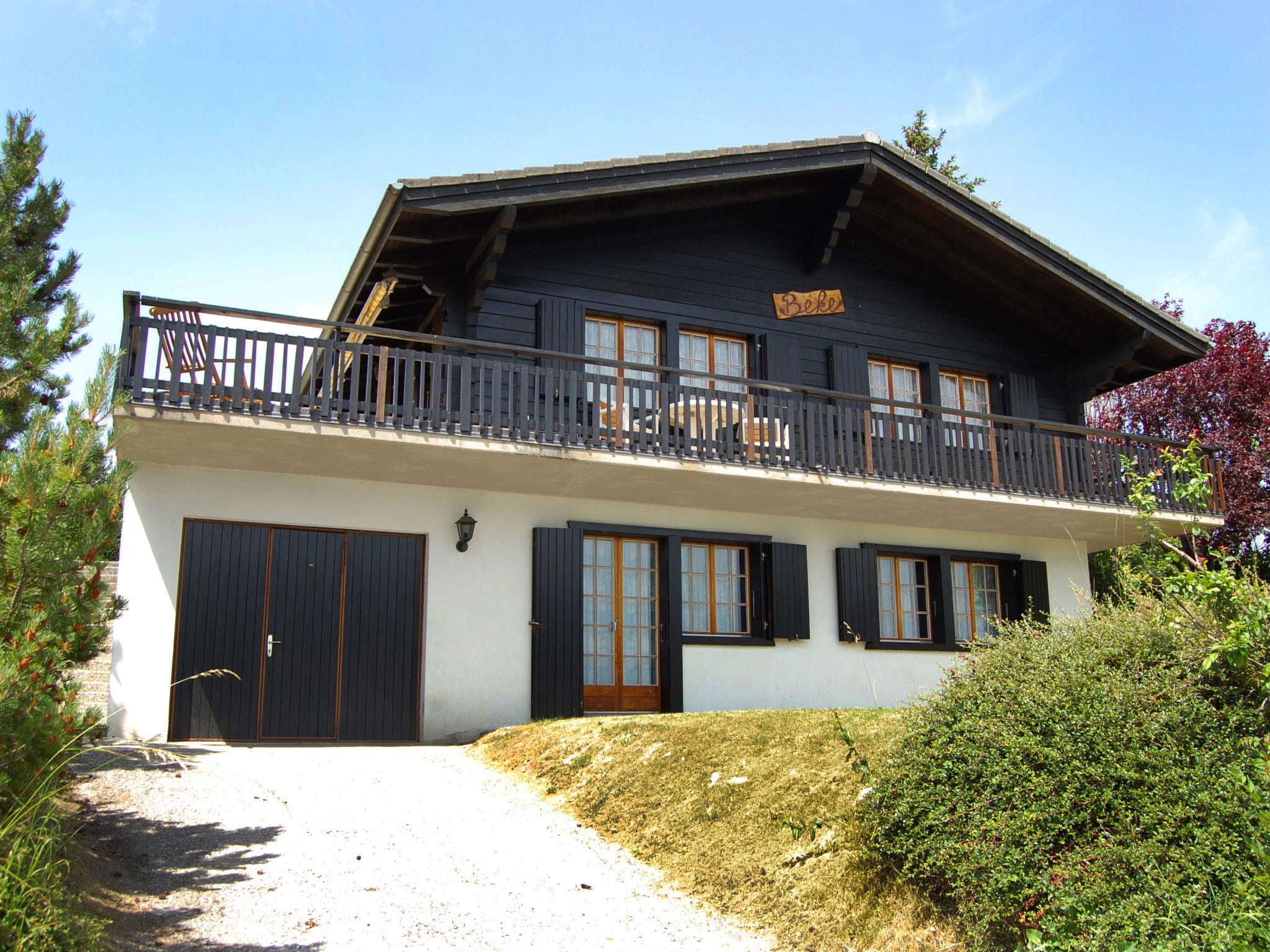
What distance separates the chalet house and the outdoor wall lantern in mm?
23

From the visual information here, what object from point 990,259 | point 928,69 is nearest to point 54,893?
point 928,69

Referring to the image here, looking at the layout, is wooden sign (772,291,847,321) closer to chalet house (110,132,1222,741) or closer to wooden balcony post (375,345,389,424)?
chalet house (110,132,1222,741)

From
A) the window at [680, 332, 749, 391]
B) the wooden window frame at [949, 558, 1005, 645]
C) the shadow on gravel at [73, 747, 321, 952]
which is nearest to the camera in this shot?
the shadow on gravel at [73, 747, 321, 952]

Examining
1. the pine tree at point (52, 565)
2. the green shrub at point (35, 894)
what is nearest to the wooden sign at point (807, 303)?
the pine tree at point (52, 565)

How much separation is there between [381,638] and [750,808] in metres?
5.20

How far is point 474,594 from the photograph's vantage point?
11.3 metres

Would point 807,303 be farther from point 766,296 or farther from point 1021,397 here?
point 1021,397

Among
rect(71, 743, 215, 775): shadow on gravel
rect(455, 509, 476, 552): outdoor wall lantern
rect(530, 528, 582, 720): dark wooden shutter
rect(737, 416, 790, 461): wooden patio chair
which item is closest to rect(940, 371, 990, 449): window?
rect(737, 416, 790, 461): wooden patio chair

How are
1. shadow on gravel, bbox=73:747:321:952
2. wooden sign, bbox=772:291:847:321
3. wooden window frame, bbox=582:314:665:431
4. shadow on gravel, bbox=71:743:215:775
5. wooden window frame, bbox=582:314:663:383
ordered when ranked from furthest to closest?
1. wooden sign, bbox=772:291:847:321
2. wooden window frame, bbox=582:314:663:383
3. wooden window frame, bbox=582:314:665:431
4. shadow on gravel, bbox=71:743:215:775
5. shadow on gravel, bbox=73:747:321:952

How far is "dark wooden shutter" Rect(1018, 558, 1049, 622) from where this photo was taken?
1411 cm

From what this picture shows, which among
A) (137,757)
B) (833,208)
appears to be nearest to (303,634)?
(137,757)

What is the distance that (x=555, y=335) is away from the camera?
40.3 feet

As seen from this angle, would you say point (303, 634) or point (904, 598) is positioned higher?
point (904, 598)

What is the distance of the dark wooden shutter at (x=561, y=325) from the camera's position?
12.2 m
